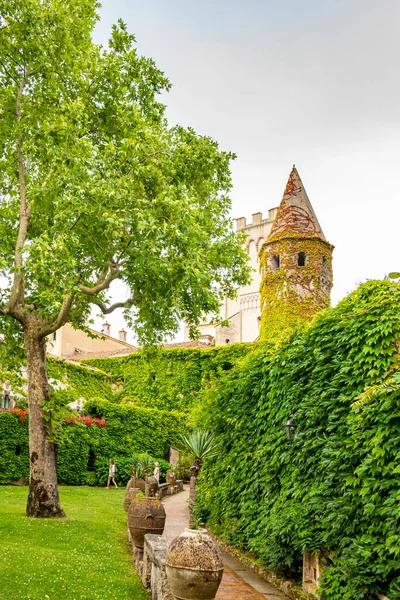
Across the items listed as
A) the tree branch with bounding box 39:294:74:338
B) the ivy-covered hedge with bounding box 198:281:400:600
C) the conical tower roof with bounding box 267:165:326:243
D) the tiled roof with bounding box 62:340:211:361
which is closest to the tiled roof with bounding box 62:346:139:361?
the tiled roof with bounding box 62:340:211:361

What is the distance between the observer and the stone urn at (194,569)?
228 inches

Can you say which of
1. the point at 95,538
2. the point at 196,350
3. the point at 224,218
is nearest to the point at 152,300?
the point at 224,218

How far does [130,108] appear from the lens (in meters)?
16.3

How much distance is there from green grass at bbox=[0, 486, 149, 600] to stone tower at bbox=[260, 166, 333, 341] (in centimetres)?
1606

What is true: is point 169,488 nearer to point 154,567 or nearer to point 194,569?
point 154,567

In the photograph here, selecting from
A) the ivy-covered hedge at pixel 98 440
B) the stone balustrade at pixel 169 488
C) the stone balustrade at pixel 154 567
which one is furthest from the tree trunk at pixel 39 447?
the stone balustrade at pixel 169 488

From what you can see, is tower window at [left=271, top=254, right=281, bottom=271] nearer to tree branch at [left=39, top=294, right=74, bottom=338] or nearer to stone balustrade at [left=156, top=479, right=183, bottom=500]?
stone balustrade at [left=156, top=479, right=183, bottom=500]

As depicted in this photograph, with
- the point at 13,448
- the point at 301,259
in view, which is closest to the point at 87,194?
the point at 13,448

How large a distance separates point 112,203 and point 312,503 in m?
8.93

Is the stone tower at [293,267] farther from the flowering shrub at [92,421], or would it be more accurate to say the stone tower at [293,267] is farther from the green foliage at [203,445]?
the green foliage at [203,445]

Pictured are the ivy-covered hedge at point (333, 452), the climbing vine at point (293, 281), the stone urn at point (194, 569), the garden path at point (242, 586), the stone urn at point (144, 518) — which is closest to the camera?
the stone urn at point (194, 569)

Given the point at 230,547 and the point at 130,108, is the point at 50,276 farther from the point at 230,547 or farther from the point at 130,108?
the point at 230,547

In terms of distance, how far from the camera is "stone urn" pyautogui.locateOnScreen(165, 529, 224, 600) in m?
5.79

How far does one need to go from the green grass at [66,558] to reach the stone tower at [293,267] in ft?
52.7
